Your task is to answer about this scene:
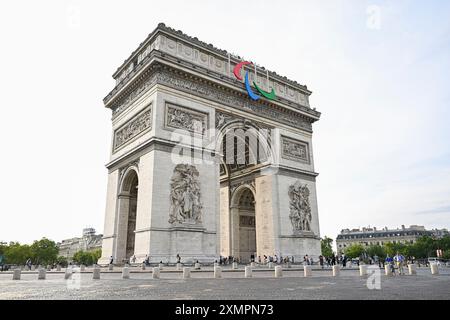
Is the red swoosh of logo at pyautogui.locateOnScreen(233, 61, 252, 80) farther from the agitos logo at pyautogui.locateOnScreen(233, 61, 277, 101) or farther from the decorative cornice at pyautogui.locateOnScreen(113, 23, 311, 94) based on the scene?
the decorative cornice at pyautogui.locateOnScreen(113, 23, 311, 94)

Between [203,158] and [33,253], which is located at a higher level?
[203,158]

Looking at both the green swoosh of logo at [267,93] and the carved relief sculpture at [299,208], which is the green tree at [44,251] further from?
the green swoosh of logo at [267,93]

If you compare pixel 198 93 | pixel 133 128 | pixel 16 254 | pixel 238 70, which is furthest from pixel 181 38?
pixel 16 254

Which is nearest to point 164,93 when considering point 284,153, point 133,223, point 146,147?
point 146,147

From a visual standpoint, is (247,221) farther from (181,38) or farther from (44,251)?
(44,251)

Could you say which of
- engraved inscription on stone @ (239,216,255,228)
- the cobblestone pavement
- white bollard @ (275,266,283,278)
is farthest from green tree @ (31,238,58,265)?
white bollard @ (275,266,283,278)

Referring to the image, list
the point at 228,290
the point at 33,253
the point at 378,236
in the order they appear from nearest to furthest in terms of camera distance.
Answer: the point at 228,290 < the point at 33,253 < the point at 378,236

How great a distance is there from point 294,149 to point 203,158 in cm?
1016

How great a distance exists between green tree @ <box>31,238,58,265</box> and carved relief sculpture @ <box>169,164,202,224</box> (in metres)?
72.9

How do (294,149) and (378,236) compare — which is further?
(378,236)

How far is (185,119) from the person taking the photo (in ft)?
77.6

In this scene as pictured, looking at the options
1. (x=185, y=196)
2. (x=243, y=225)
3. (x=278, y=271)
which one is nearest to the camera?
(x=278, y=271)

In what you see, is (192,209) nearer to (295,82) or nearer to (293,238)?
Result: (293,238)
